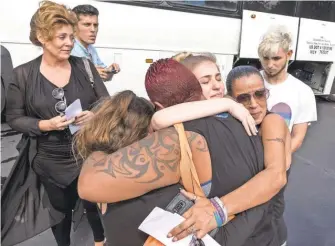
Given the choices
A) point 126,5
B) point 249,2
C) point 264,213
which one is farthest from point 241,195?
point 249,2

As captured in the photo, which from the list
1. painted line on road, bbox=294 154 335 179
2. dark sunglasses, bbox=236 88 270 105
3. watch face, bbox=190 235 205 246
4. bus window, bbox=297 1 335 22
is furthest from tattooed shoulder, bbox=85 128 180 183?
bus window, bbox=297 1 335 22

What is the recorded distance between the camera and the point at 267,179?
1.26 m

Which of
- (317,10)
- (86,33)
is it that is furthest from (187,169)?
(317,10)

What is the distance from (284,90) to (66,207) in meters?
1.80

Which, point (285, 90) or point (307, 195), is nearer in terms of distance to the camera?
point (285, 90)

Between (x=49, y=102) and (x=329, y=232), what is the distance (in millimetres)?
2761

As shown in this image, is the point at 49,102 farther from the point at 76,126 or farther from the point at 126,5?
the point at 126,5

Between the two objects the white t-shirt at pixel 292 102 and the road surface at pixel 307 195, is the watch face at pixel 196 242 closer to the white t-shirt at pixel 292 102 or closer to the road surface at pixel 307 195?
the white t-shirt at pixel 292 102

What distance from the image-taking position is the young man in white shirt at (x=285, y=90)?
2297 mm

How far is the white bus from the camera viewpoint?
3873mm

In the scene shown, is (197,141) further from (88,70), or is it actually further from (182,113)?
(88,70)

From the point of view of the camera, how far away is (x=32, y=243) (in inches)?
116

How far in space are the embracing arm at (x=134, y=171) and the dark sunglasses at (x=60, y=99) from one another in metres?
1.10

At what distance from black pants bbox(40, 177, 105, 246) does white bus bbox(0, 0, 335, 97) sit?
2064 mm
